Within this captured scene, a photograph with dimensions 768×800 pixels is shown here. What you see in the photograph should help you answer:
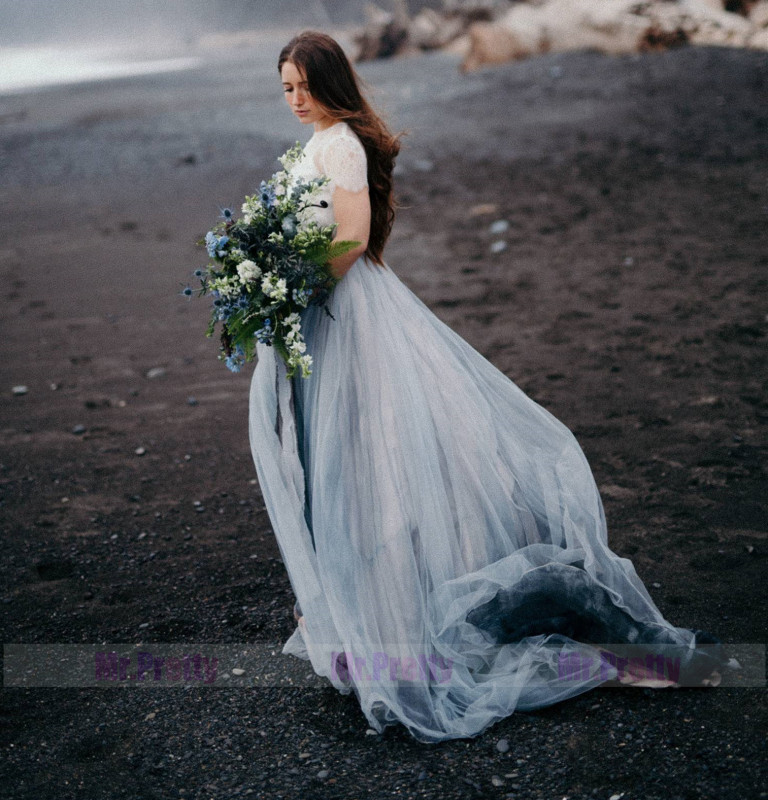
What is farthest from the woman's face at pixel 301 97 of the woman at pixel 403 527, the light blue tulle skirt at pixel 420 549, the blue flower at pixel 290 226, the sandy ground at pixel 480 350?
the sandy ground at pixel 480 350

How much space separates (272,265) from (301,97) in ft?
2.05

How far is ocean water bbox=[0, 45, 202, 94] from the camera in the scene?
2595 cm

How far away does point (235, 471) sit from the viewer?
4.90 metres

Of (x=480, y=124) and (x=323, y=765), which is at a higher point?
(x=480, y=124)

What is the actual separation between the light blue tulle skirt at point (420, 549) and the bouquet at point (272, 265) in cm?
22

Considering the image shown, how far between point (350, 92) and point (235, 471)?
2.50 m

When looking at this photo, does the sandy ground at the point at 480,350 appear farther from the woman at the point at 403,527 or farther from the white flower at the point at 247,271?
the white flower at the point at 247,271

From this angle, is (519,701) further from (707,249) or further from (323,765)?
(707,249)

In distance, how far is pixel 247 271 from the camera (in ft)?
8.95

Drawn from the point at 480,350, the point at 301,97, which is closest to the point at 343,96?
the point at 301,97

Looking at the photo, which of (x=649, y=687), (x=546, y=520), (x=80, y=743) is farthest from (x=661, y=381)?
(x=80, y=743)

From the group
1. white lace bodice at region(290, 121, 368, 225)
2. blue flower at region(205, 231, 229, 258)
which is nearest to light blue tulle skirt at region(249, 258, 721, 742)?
white lace bodice at region(290, 121, 368, 225)

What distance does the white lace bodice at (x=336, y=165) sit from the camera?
9.40 ft

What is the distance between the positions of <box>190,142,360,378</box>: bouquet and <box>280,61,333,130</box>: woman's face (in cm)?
29
